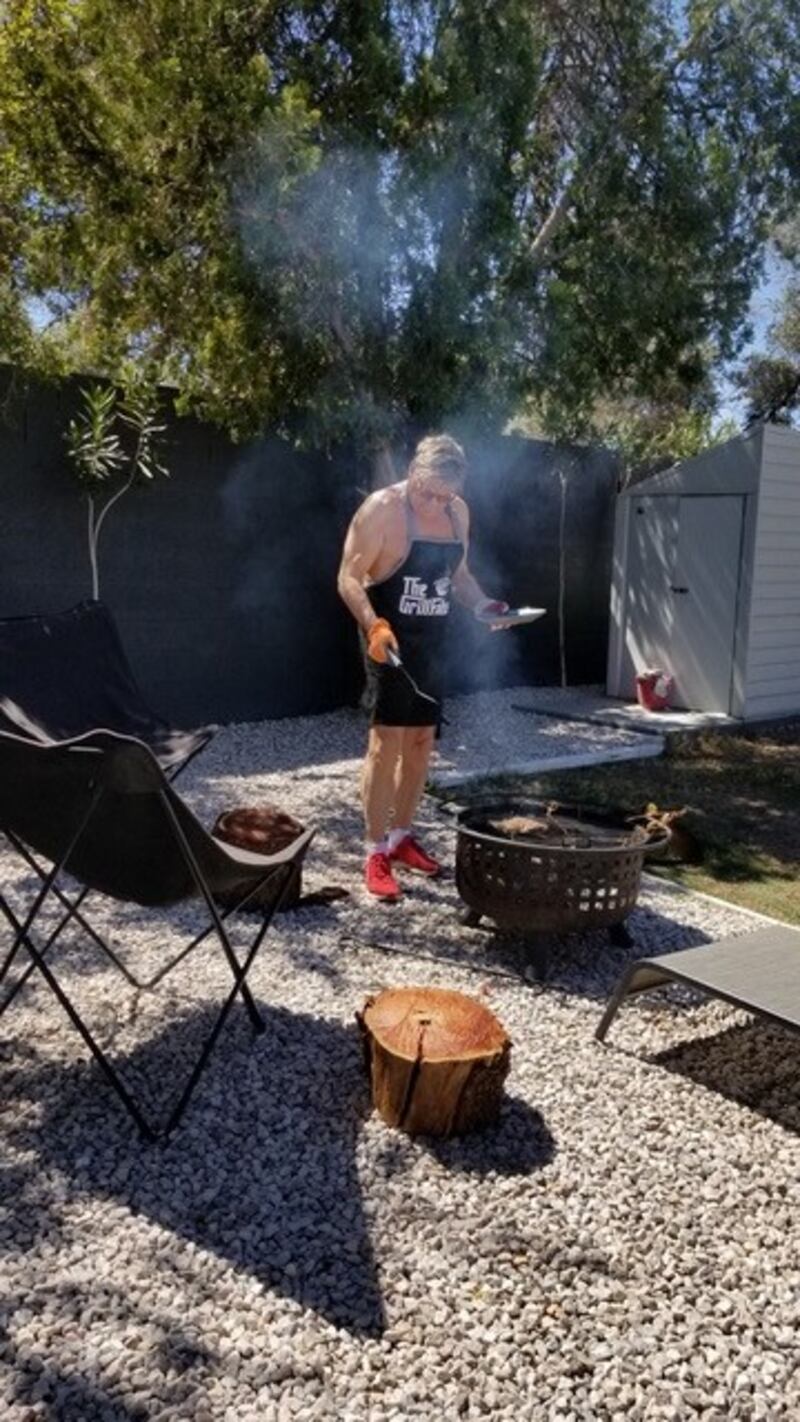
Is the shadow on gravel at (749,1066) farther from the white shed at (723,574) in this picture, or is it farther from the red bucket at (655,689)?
the red bucket at (655,689)

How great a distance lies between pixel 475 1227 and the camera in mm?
2113

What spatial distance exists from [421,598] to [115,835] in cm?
178

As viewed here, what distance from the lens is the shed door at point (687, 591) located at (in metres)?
8.29

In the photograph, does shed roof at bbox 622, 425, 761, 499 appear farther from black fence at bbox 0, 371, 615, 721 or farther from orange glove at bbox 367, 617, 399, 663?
orange glove at bbox 367, 617, 399, 663

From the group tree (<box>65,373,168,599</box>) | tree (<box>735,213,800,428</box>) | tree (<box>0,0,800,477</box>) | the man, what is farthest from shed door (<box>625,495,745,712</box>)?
tree (<box>735,213,800,428</box>)

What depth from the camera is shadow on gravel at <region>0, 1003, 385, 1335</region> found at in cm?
201

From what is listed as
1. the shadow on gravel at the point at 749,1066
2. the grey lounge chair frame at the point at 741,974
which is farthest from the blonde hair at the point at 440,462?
the shadow on gravel at the point at 749,1066

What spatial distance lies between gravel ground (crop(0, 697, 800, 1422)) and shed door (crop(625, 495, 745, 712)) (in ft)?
17.9

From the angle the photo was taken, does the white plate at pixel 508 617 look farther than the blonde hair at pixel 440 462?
Yes

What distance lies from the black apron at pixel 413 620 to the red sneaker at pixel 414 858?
50 centimetres

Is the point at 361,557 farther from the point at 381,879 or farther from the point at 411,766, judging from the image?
the point at 381,879

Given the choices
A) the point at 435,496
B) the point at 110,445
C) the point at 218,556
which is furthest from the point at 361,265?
the point at 435,496

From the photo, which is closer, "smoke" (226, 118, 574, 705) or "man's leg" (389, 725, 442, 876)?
"man's leg" (389, 725, 442, 876)

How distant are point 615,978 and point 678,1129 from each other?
3.00 feet
